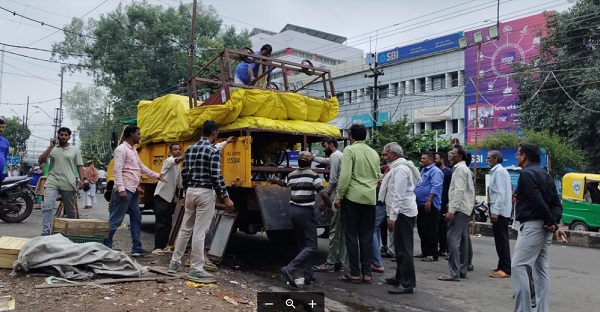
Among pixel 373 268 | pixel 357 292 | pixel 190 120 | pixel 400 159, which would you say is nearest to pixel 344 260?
pixel 373 268

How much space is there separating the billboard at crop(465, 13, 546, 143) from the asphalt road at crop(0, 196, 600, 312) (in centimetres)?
2247

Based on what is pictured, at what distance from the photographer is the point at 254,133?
24.1 ft

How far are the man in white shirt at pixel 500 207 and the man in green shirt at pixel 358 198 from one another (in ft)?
6.44

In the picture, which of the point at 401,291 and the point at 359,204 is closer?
the point at 401,291

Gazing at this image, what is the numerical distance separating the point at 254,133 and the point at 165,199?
1674 millimetres

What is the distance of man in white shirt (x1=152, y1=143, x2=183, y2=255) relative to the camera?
24.1 ft

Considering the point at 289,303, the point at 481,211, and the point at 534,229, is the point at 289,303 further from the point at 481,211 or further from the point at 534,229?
the point at 481,211

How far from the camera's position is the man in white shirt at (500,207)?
22.5 ft

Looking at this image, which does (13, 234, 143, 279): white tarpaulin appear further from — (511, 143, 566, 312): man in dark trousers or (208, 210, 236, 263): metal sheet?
(511, 143, 566, 312): man in dark trousers

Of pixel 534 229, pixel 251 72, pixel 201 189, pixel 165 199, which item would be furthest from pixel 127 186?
pixel 534 229

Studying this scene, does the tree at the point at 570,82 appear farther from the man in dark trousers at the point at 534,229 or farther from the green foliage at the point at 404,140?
the man in dark trousers at the point at 534,229

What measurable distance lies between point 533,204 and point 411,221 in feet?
5.41

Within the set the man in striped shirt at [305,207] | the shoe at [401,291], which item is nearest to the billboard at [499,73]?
the shoe at [401,291]

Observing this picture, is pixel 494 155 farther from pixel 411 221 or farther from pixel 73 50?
pixel 73 50
